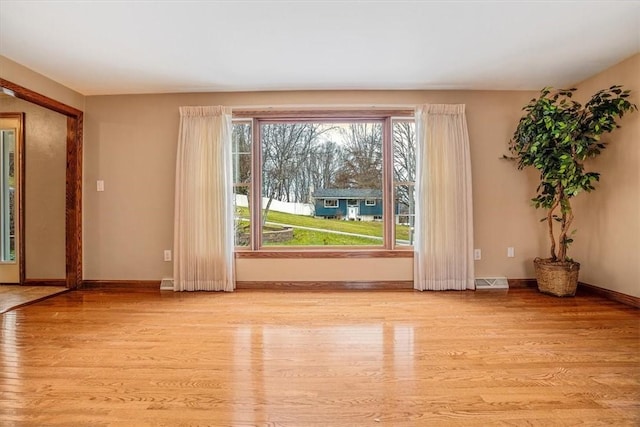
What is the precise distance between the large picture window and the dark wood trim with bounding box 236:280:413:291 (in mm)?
438

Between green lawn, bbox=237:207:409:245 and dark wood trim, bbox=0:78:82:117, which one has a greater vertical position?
dark wood trim, bbox=0:78:82:117

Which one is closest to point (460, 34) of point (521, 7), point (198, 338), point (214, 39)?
point (521, 7)

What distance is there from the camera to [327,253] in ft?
12.6

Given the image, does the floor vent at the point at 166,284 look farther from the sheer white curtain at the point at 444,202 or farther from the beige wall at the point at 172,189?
the sheer white curtain at the point at 444,202

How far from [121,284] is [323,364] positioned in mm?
3061

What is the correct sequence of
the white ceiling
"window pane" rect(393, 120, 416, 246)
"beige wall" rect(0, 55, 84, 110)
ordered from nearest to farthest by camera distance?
1. the white ceiling
2. "beige wall" rect(0, 55, 84, 110)
3. "window pane" rect(393, 120, 416, 246)

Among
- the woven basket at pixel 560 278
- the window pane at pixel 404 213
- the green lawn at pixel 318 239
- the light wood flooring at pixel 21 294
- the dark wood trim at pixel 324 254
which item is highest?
the window pane at pixel 404 213

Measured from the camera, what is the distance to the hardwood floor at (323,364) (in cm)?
148

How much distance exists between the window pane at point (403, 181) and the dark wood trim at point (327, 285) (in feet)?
1.62

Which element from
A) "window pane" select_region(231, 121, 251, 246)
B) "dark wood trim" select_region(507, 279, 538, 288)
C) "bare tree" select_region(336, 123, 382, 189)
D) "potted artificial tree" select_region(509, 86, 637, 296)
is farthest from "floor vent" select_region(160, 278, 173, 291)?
"potted artificial tree" select_region(509, 86, 637, 296)

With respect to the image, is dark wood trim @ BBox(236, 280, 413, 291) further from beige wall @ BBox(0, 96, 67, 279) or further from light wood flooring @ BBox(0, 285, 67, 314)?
beige wall @ BBox(0, 96, 67, 279)

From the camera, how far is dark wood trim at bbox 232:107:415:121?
379cm

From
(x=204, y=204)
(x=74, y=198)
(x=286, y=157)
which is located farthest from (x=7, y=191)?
(x=286, y=157)

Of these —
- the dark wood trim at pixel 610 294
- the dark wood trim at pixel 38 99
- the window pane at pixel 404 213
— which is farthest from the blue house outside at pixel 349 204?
the dark wood trim at pixel 38 99
